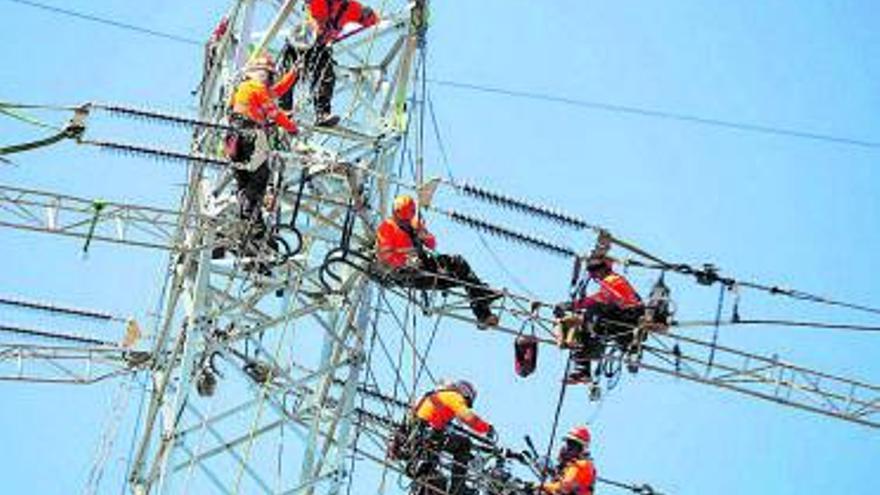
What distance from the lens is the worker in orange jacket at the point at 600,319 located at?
2638 cm

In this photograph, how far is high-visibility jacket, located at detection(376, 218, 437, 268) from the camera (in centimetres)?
2570

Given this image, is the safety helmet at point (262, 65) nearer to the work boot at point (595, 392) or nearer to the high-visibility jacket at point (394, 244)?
the high-visibility jacket at point (394, 244)

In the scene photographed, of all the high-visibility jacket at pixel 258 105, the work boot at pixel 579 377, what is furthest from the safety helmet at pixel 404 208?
the work boot at pixel 579 377

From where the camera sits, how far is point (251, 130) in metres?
25.3

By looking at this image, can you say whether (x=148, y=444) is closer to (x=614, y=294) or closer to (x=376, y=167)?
(x=376, y=167)

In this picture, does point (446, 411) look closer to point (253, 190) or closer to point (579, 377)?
point (579, 377)

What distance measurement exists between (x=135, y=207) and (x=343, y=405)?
3.43 metres

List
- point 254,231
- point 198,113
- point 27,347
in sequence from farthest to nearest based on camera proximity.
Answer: point 27,347 → point 198,113 → point 254,231

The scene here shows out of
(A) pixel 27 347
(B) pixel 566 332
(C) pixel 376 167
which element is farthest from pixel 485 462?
(A) pixel 27 347

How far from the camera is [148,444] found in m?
26.1

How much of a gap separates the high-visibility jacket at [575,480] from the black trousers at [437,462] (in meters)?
1.34

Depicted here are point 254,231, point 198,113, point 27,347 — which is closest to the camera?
point 254,231

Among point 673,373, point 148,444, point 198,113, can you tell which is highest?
point 198,113

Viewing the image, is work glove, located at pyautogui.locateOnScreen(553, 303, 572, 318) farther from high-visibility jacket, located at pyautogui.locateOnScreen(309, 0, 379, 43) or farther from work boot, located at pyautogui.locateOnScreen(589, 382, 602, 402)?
high-visibility jacket, located at pyautogui.locateOnScreen(309, 0, 379, 43)
